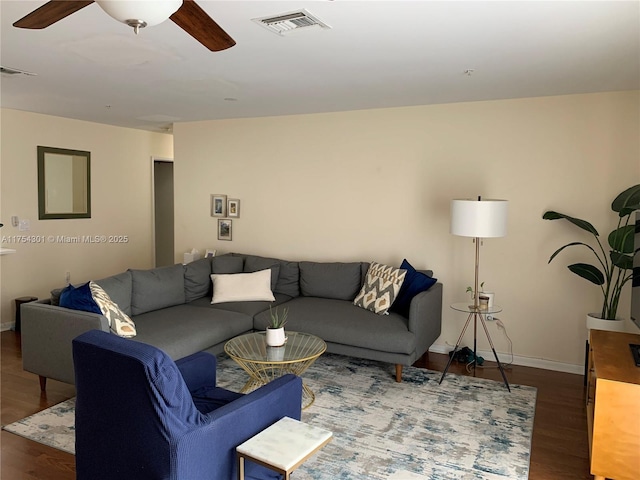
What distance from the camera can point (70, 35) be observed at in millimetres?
2877

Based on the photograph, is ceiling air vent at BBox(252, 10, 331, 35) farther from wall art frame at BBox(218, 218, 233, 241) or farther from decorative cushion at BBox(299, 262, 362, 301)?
wall art frame at BBox(218, 218, 233, 241)

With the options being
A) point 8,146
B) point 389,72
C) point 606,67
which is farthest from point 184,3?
point 8,146

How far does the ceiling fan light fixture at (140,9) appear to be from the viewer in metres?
1.62

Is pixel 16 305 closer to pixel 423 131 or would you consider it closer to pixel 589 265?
pixel 423 131

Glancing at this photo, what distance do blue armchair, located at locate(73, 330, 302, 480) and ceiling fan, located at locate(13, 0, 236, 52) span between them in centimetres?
121

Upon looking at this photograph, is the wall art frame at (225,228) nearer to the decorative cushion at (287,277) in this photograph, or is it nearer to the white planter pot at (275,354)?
the decorative cushion at (287,277)

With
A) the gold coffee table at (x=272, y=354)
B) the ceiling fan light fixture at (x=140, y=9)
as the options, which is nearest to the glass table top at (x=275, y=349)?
the gold coffee table at (x=272, y=354)

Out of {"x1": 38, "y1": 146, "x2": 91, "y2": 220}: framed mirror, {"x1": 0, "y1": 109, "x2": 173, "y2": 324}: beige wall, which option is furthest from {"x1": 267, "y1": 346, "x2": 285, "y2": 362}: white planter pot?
{"x1": 38, "y1": 146, "x2": 91, "y2": 220}: framed mirror

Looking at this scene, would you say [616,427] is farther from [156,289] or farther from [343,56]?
[156,289]

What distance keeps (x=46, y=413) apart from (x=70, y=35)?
2485mm

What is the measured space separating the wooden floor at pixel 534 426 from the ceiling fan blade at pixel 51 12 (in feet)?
7.49

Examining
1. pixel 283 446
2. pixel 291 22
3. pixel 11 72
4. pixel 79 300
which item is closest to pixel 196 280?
pixel 79 300

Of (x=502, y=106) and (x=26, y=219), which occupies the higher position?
(x=502, y=106)

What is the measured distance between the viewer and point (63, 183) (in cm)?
609
